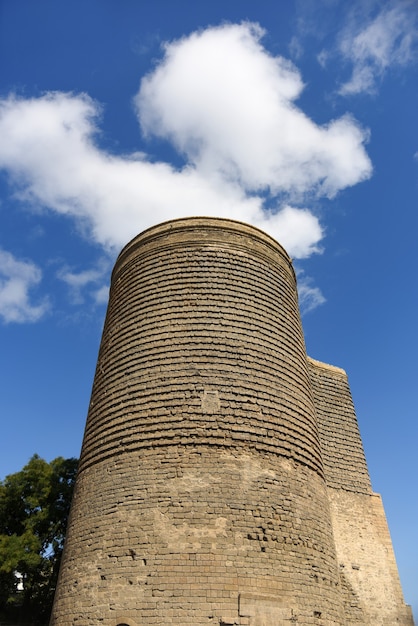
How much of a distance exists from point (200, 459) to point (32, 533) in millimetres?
10455

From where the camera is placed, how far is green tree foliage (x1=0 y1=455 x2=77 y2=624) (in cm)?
1558

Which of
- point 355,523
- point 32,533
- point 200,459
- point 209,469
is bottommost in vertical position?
point 209,469

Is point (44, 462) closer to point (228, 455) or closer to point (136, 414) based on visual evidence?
point (136, 414)

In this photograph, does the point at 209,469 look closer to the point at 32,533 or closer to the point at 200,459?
the point at 200,459

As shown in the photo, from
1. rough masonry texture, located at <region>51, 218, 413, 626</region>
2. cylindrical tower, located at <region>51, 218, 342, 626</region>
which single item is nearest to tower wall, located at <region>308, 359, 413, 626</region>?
rough masonry texture, located at <region>51, 218, 413, 626</region>

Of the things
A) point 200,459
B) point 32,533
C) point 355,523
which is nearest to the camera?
point 200,459

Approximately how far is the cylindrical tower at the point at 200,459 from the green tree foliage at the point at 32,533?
706 cm

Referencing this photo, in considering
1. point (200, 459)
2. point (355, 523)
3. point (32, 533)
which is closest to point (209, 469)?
point (200, 459)

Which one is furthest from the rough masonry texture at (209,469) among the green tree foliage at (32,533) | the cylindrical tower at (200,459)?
the green tree foliage at (32,533)

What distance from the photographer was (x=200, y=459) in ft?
29.3

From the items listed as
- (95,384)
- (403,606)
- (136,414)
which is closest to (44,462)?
(95,384)

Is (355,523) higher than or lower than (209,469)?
higher

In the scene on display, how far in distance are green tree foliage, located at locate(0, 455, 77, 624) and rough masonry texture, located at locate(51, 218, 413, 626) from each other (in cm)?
727

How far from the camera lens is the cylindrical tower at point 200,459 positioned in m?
7.94
